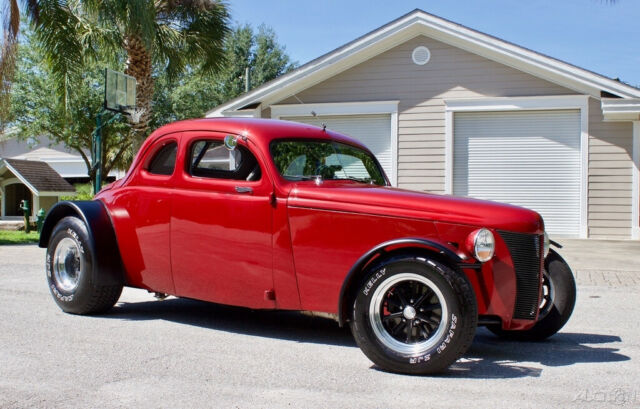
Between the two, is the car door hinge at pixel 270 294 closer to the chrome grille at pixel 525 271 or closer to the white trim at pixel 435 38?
the chrome grille at pixel 525 271

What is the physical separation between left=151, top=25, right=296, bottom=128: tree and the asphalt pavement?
2828cm

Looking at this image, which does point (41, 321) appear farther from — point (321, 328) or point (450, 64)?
point (450, 64)

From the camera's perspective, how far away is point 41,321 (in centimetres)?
572

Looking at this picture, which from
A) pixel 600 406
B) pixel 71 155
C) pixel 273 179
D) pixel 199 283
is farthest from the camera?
pixel 71 155

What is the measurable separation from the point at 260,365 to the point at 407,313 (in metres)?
1.02

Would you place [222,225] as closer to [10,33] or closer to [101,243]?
[101,243]

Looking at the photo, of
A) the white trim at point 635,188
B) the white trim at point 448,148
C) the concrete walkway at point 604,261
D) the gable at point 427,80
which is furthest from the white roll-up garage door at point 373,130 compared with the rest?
the white trim at point 635,188

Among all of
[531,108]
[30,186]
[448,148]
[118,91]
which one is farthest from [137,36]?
[30,186]

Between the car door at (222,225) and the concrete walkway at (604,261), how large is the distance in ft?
17.4

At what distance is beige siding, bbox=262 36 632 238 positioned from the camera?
1455cm

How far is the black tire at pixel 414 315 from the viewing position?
402 centimetres

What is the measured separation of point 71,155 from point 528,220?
1706 inches

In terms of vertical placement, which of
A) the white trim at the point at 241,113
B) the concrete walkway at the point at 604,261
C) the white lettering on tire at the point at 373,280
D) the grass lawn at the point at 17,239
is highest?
the white trim at the point at 241,113

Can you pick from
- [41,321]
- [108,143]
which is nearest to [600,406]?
[41,321]
